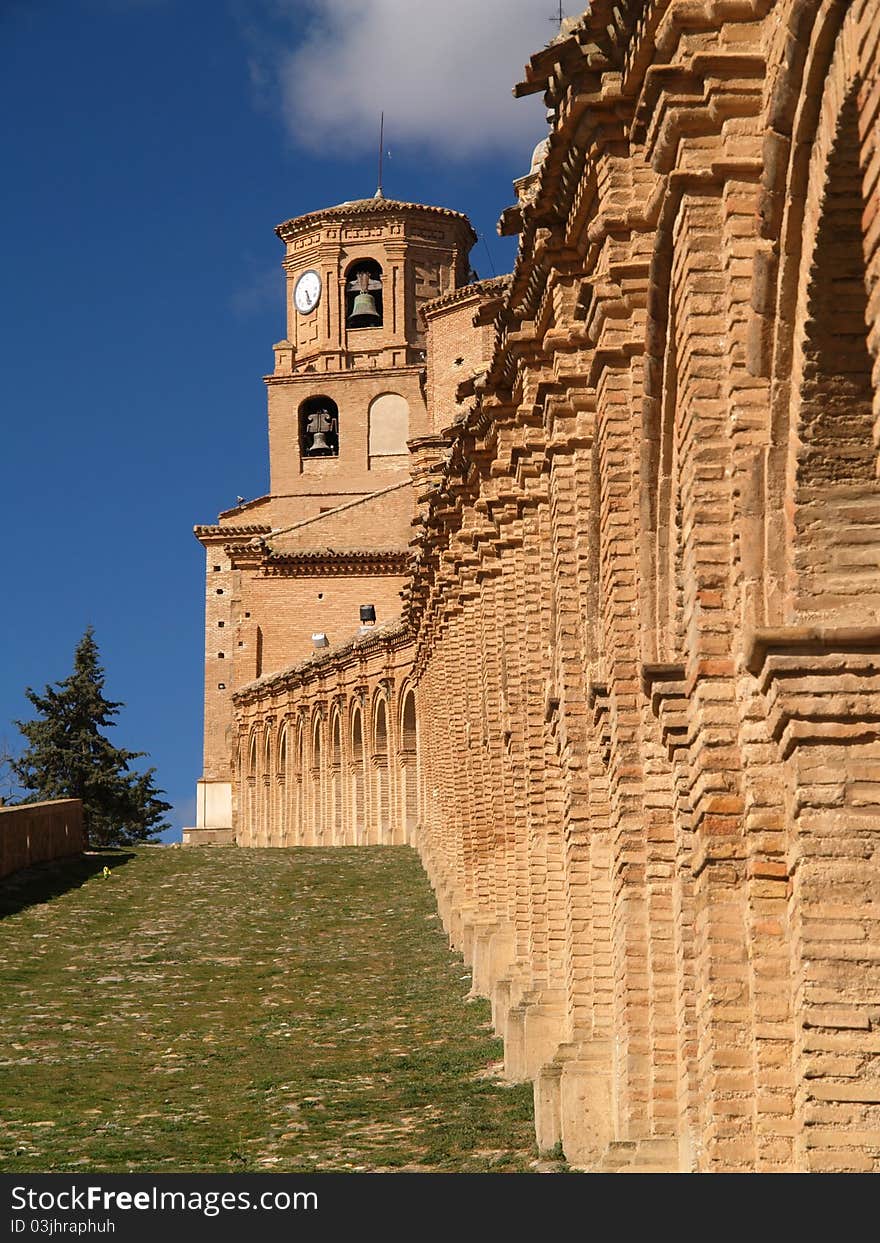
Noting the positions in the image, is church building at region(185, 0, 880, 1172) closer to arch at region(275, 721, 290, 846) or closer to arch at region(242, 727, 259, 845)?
arch at region(275, 721, 290, 846)

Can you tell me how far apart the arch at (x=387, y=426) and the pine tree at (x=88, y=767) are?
12592mm

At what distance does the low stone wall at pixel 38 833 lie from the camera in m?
33.4

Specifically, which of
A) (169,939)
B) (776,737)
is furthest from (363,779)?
(776,737)

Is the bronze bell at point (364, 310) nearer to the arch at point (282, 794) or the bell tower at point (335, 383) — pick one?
the bell tower at point (335, 383)

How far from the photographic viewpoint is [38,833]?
116ft

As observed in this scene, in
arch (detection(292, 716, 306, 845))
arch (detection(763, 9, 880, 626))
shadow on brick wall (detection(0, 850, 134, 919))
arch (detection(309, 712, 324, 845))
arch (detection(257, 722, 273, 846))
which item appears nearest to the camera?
arch (detection(763, 9, 880, 626))

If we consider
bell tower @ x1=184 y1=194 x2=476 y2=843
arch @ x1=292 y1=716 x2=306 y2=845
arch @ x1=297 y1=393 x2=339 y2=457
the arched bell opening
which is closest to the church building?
the arched bell opening

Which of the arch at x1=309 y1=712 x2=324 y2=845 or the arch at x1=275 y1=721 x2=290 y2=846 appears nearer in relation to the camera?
the arch at x1=309 y1=712 x2=324 y2=845

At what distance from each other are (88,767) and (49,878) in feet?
95.7

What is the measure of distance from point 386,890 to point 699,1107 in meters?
23.1

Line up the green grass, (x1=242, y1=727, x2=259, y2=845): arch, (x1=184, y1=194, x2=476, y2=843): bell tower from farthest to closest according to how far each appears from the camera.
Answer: (x1=184, y1=194, x2=476, y2=843): bell tower
(x1=242, y1=727, x2=259, y2=845): arch
the green grass

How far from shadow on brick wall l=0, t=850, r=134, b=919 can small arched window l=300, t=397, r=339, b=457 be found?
109ft

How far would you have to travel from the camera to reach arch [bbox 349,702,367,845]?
4909cm

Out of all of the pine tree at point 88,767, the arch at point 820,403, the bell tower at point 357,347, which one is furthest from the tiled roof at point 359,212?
the arch at point 820,403
